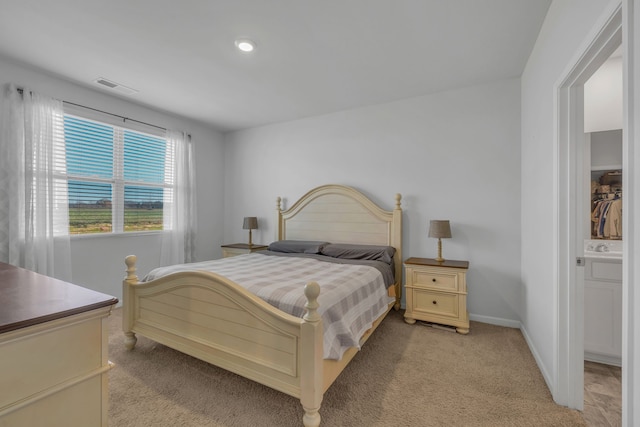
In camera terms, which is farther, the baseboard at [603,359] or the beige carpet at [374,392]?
the baseboard at [603,359]

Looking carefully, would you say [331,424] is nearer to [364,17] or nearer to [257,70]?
[364,17]

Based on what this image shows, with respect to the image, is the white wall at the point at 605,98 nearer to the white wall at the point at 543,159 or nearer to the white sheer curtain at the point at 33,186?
the white wall at the point at 543,159

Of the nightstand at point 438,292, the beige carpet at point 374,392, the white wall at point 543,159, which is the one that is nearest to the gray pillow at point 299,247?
the nightstand at point 438,292

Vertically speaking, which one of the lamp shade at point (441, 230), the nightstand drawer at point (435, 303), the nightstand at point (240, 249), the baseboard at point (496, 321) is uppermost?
the lamp shade at point (441, 230)

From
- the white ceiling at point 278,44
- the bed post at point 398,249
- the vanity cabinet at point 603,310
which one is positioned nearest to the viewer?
the white ceiling at point 278,44

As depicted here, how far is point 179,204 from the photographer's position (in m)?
3.97

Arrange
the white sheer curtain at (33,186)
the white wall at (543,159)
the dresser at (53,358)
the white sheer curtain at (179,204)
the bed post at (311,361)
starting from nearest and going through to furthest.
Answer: the dresser at (53,358), the bed post at (311,361), the white wall at (543,159), the white sheer curtain at (33,186), the white sheer curtain at (179,204)

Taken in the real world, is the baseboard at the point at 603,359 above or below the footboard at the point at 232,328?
below

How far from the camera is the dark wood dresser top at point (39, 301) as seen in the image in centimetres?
80

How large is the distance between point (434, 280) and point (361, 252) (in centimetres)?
79

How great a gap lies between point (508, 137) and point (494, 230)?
97 centimetres

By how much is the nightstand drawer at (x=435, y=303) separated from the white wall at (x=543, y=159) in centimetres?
59

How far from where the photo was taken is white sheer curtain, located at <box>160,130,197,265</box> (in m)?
3.89

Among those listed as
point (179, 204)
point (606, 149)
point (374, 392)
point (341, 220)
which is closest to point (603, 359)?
point (606, 149)
